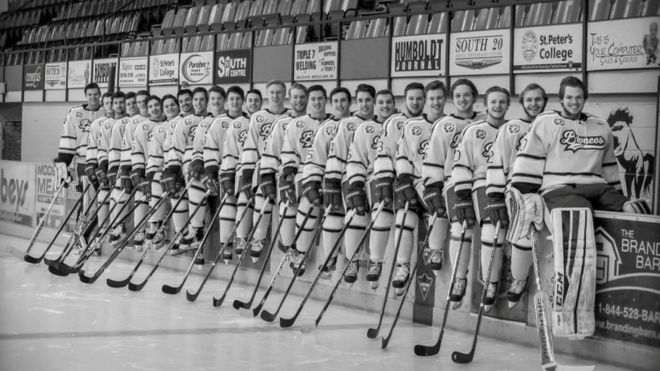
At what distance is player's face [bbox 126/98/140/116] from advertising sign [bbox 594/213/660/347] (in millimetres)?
5601

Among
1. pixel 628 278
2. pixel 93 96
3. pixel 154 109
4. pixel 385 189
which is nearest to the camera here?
pixel 628 278

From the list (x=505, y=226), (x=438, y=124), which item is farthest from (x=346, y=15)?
(x=505, y=226)

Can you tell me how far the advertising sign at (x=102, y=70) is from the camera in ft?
48.6

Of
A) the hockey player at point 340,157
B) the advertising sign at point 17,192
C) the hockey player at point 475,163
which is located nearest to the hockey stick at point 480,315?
the hockey player at point 475,163

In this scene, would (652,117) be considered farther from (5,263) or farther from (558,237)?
(5,263)

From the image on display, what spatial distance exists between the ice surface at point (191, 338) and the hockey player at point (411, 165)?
0.46m

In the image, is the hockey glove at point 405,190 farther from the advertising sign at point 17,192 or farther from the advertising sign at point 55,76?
the advertising sign at point 55,76

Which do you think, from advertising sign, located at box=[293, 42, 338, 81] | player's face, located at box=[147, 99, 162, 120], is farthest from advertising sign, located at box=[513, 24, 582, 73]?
player's face, located at box=[147, 99, 162, 120]

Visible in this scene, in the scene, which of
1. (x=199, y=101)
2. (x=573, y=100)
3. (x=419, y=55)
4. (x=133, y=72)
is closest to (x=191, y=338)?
(x=573, y=100)

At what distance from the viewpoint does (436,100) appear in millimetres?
5816

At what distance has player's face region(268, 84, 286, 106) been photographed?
23.8 feet

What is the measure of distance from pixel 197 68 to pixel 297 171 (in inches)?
262

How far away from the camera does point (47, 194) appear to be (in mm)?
9969

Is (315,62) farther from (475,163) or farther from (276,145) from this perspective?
(475,163)
